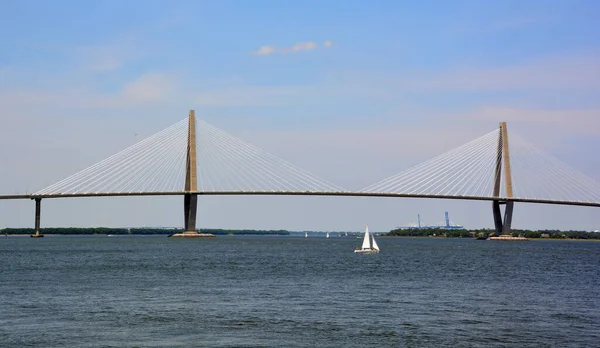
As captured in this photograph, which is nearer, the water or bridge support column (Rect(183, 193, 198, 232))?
the water

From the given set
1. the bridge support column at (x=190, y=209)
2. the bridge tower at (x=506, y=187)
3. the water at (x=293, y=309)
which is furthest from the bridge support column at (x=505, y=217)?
the water at (x=293, y=309)

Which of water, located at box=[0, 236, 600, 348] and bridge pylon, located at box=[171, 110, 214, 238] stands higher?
bridge pylon, located at box=[171, 110, 214, 238]

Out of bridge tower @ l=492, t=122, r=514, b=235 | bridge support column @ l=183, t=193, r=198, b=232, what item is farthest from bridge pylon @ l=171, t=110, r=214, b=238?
bridge tower @ l=492, t=122, r=514, b=235

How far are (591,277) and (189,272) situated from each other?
20555mm

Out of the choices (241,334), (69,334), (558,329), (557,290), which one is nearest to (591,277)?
(557,290)

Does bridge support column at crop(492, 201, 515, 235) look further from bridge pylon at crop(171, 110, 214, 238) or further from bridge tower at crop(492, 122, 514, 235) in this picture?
bridge pylon at crop(171, 110, 214, 238)

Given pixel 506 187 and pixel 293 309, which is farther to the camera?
pixel 506 187

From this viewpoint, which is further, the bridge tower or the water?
the bridge tower

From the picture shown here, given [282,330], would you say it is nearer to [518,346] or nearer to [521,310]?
[518,346]

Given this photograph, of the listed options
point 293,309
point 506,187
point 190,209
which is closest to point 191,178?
point 190,209

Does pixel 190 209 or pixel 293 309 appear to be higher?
pixel 190 209

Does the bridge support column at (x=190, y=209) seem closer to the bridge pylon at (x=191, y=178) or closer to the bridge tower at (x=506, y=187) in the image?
the bridge pylon at (x=191, y=178)

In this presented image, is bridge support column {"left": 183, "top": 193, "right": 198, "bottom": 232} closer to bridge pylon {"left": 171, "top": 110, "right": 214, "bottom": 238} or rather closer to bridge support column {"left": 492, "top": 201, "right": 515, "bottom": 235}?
bridge pylon {"left": 171, "top": 110, "right": 214, "bottom": 238}

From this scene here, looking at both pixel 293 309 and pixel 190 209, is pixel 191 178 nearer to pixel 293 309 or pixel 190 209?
pixel 190 209
